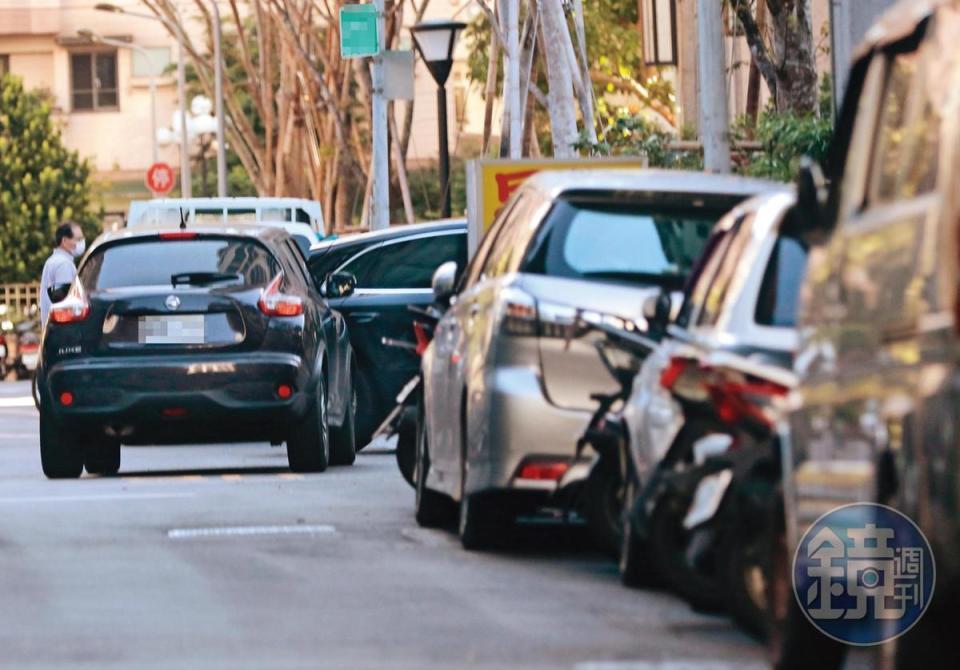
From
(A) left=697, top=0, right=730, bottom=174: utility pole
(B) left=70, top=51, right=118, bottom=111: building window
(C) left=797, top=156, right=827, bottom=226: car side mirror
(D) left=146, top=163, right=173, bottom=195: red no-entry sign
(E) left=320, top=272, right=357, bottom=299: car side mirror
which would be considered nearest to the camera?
(C) left=797, top=156, right=827, bottom=226: car side mirror

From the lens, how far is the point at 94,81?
254ft

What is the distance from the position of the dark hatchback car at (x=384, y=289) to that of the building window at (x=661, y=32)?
1971 centimetres

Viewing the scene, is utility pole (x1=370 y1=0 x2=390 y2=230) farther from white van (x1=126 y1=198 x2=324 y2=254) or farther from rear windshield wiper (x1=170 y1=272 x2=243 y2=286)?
rear windshield wiper (x1=170 y1=272 x2=243 y2=286)

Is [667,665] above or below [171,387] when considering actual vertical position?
below

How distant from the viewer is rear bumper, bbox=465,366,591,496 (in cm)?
1050

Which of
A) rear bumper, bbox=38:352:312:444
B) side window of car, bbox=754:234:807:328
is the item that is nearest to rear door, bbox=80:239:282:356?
rear bumper, bbox=38:352:312:444

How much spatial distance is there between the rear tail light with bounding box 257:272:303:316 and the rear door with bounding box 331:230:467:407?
198cm

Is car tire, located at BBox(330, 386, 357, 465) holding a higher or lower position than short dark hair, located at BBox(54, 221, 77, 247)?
lower

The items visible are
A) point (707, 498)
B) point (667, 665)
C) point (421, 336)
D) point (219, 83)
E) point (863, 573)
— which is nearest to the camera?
point (863, 573)

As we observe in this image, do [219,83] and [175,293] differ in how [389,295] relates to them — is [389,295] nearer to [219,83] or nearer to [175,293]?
[175,293]

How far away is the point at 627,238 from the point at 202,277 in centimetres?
586

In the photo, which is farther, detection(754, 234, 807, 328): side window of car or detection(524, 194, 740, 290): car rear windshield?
detection(524, 194, 740, 290): car rear windshield

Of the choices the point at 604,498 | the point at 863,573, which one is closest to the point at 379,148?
the point at 604,498

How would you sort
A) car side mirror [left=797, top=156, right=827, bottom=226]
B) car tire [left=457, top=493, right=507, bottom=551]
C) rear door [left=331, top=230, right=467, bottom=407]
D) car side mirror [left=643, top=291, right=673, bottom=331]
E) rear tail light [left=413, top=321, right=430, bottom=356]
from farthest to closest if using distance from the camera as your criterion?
rear door [left=331, top=230, right=467, bottom=407] < rear tail light [left=413, top=321, right=430, bottom=356] < car tire [left=457, top=493, right=507, bottom=551] < car side mirror [left=643, top=291, right=673, bottom=331] < car side mirror [left=797, top=156, right=827, bottom=226]
